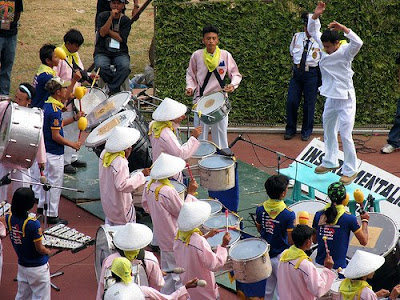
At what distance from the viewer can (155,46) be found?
52.1 ft

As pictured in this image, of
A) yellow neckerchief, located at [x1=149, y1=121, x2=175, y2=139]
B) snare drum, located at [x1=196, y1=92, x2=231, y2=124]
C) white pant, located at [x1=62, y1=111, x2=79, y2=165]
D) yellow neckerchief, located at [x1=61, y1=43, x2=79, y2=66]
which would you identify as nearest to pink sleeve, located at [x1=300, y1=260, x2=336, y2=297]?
yellow neckerchief, located at [x1=149, y1=121, x2=175, y2=139]

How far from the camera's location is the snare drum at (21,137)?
36.0 feet

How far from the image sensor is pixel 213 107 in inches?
508

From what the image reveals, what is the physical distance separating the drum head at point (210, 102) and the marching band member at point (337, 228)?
355 cm

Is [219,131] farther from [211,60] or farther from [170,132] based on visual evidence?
[170,132]

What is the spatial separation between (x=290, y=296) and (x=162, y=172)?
2003mm

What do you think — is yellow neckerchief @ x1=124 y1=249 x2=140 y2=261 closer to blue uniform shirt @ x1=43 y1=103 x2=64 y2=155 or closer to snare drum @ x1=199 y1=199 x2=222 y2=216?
snare drum @ x1=199 y1=199 x2=222 y2=216

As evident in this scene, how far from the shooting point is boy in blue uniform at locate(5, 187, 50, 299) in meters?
9.52

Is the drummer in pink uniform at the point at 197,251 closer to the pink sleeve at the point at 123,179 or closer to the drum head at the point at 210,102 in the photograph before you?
the pink sleeve at the point at 123,179

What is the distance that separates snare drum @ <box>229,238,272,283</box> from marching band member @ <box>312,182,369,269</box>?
0.60 m

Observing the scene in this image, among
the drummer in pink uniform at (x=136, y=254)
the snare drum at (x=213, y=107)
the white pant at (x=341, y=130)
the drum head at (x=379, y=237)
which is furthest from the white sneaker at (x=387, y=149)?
the drummer in pink uniform at (x=136, y=254)

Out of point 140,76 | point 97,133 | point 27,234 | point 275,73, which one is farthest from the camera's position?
point 140,76

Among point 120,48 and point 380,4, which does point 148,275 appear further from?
point 380,4

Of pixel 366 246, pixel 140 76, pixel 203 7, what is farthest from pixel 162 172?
pixel 140 76
